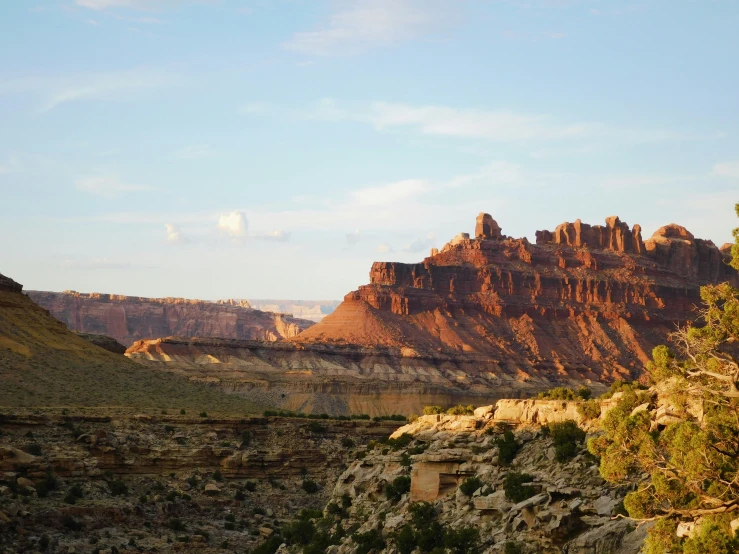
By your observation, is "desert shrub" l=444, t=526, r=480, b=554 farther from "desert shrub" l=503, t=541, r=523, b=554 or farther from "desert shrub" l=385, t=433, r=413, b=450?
"desert shrub" l=385, t=433, r=413, b=450

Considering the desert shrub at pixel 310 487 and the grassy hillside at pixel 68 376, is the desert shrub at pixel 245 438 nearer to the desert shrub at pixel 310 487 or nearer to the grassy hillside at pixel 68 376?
the desert shrub at pixel 310 487

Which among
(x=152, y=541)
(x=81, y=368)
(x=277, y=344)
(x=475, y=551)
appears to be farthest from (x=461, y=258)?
(x=475, y=551)

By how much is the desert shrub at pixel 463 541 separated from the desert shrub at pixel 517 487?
141 centimetres

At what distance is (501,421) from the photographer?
42.5 metres

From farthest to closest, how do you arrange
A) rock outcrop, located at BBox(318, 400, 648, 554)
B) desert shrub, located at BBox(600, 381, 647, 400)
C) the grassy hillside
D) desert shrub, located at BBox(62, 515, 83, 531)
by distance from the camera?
the grassy hillside
desert shrub, located at BBox(62, 515, 83, 531)
desert shrub, located at BBox(600, 381, 647, 400)
rock outcrop, located at BBox(318, 400, 648, 554)

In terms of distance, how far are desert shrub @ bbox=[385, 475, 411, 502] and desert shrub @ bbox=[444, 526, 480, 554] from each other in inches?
251

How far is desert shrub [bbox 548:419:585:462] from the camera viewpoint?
35781mm

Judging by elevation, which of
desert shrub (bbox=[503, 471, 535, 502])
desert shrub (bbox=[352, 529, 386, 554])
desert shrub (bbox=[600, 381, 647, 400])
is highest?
desert shrub (bbox=[600, 381, 647, 400])

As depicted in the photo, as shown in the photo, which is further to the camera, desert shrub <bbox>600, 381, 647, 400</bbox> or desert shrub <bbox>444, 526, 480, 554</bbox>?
desert shrub <bbox>600, 381, 647, 400</bbox>

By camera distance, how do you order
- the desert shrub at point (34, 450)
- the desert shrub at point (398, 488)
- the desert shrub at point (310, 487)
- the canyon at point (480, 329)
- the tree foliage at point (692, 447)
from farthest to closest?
the canyon at point (480, 329) → the desert shrub at point (310, 487) → the desert shrub at point (34, 450) → the desert shrub at point (398, 488) → the tree foliage at point (692, 447)

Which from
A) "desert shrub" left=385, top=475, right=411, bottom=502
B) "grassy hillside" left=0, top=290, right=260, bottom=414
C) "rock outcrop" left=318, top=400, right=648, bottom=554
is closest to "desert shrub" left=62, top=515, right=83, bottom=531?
"rock outcrop" left=318, top=400, right=648, bottom=554

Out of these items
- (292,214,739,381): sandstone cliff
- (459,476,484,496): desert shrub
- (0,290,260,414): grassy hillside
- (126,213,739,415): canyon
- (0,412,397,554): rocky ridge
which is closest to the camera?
(459,476,484,496): desert shrub

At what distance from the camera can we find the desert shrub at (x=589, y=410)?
38.0 metres

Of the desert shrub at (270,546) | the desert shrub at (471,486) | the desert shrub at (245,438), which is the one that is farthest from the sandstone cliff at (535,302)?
the desert shrub at (471,486)
